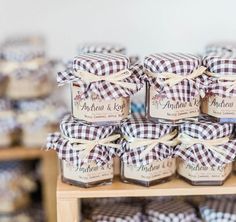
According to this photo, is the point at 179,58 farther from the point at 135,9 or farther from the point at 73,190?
the point at 135,9

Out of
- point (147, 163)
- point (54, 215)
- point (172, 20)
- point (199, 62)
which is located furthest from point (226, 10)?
point (54, 215)

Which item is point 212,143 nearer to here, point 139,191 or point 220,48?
point 139,191

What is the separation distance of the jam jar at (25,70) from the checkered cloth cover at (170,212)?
1.38 ft

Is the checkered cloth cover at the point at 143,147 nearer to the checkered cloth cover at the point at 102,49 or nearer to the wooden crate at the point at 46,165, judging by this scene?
the checkered cloth cover at the point at 102,49

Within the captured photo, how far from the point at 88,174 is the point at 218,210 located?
258mm

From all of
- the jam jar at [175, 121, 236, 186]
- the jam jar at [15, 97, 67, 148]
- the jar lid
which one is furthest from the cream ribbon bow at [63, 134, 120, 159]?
the jam jar at [15, 97, 67, 148]

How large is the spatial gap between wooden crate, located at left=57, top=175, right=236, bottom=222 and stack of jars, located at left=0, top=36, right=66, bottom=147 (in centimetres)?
38

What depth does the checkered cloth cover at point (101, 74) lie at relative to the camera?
84 cm

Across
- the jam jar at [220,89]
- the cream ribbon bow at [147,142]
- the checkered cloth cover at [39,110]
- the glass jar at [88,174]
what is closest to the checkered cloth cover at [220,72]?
the jam jar at [220,89]

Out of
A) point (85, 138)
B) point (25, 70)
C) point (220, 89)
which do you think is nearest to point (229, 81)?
point (220, 89)

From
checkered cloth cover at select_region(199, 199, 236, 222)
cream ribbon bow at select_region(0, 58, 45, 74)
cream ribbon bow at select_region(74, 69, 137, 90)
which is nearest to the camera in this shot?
cream ribbon bow at select_region(74, 69, 137, 90)

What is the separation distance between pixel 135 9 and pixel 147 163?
1.73 feet

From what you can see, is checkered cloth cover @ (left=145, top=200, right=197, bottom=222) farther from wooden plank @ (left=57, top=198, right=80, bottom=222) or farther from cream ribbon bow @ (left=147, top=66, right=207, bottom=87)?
cream ribbon bow @ (left=147, top=66, right=207, bottom=87)

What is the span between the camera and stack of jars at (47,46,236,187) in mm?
844
